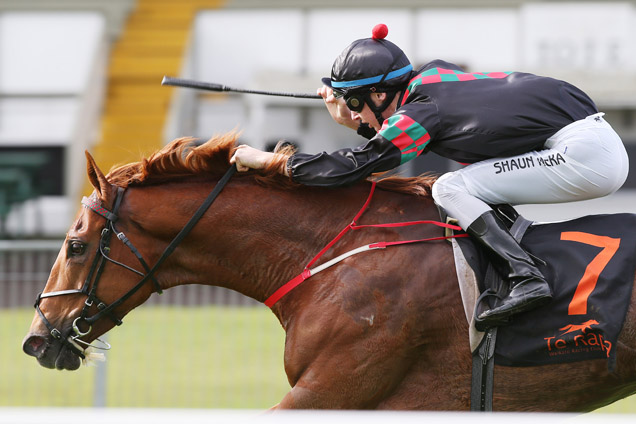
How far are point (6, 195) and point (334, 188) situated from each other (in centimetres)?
1267

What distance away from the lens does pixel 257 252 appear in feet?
12.3

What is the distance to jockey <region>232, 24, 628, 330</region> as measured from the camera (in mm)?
3500

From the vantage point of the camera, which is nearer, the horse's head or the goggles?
the horse's head

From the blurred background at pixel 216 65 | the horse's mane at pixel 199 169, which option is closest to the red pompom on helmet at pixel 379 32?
the horse's mane at pixel 199 169

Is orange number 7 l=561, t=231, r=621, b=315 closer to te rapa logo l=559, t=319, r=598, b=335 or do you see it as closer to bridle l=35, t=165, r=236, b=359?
te rapa logo l=559, t=319, r=598, b=335

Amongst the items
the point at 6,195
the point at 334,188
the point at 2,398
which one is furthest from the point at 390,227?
the point at 6,195

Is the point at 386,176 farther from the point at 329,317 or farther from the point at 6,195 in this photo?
the point at 6,195

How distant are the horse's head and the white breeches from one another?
1.31 m

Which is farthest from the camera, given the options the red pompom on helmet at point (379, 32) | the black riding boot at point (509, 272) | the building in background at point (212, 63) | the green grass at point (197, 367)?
the building in background at point (212, 63)

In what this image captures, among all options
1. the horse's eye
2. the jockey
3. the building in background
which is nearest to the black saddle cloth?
the jockey

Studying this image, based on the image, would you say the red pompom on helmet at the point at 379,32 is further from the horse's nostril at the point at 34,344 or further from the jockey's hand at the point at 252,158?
the horse's nostril at the point at 34,344

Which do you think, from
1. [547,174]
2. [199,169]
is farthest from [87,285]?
[547,174]

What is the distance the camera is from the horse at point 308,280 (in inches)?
136

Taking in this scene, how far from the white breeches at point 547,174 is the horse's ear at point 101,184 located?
1.34 metres
